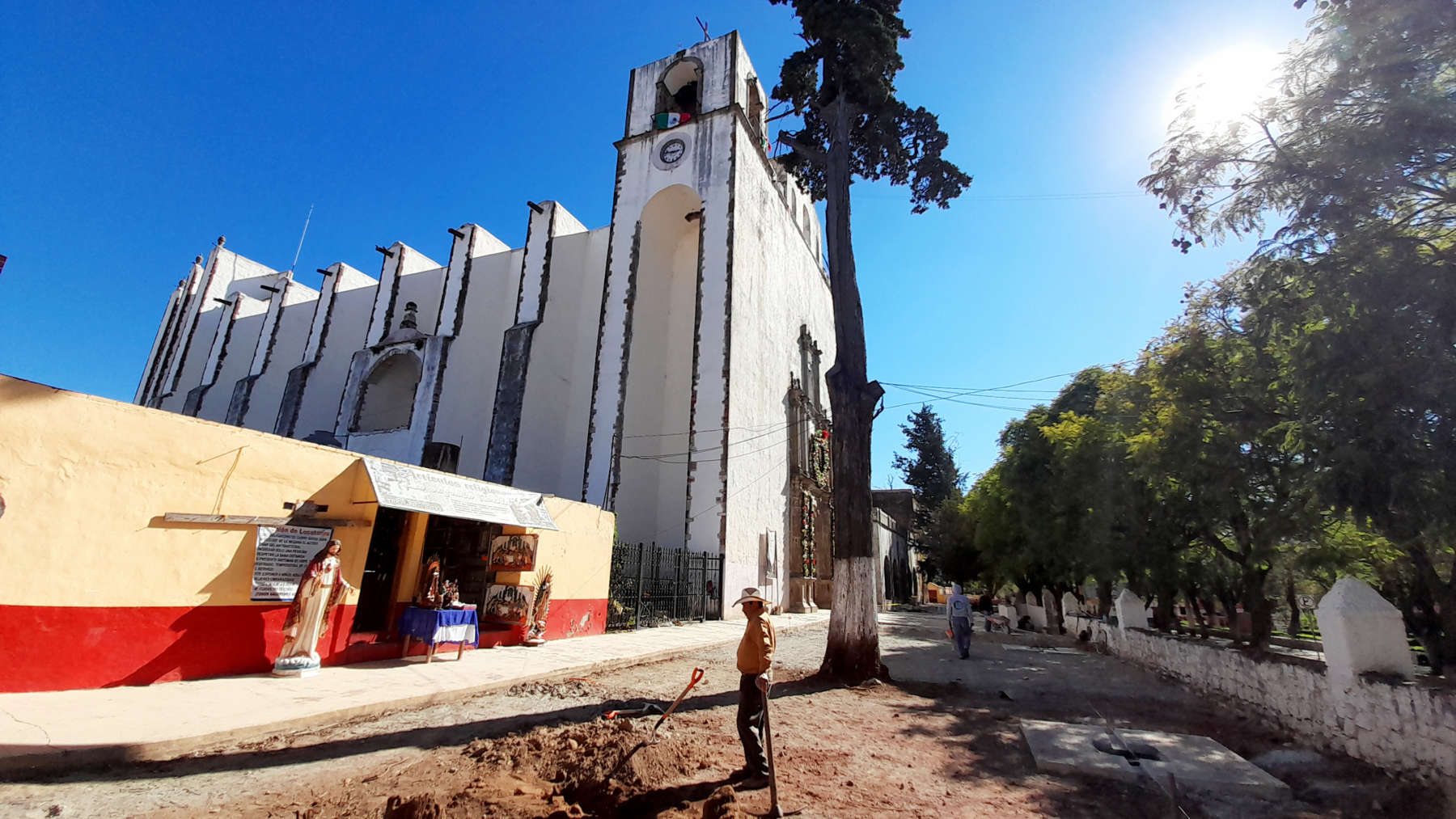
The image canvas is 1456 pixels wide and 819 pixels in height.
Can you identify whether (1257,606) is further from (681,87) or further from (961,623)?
(681,87)

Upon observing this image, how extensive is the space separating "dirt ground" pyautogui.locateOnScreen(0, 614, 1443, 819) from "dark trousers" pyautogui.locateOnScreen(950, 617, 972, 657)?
15.8 ft

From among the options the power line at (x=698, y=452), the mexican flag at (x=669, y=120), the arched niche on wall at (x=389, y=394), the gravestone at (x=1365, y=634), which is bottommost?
the gravestone at (x=1365, y=634)

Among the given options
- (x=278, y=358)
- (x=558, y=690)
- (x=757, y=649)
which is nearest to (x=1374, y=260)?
(x=757, y=649)

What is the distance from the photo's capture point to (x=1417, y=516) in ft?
15.1

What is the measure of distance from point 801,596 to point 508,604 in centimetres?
1422

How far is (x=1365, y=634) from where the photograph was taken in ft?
16.3

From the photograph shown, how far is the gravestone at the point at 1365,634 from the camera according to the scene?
488cm

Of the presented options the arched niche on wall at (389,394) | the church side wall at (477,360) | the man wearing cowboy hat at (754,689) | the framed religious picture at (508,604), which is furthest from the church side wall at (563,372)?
the man wearing cowboy hat at (754,689)

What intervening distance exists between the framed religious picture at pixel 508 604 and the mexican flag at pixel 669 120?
59.4 feet

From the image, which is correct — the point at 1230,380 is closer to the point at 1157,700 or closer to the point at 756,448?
the point at 1157,700

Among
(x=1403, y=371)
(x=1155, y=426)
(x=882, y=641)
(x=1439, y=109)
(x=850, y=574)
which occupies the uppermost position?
(x=1439, y=109)

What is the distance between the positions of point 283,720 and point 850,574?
6604mm

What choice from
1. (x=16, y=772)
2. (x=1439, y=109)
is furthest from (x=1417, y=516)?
(x=16, y=772)

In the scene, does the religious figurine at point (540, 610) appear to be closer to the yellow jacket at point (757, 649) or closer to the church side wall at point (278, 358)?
the yellow jacket at point (757, 649)
